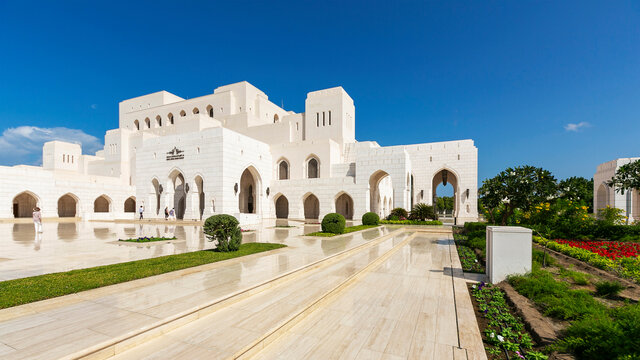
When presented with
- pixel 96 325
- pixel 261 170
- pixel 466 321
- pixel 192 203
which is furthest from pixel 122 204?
pixel 466 321

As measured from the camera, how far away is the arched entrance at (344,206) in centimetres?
3472

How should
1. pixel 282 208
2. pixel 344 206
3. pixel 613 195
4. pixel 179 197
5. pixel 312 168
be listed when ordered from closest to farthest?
pixel 613 195 → pixel 179 197 → pixel 312 168 → pixel 344 206 → pixel 282 208

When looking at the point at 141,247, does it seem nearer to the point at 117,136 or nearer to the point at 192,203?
the point at 192,203

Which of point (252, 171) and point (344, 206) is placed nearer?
point (252, 171)

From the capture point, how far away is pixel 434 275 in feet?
23.5

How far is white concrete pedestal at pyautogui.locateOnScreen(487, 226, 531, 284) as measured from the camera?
6.13 metres

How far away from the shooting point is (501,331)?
3908 millimetres

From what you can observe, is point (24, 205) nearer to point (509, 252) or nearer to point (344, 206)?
point (344, 206)

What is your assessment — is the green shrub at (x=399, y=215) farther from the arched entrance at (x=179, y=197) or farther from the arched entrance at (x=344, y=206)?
the arched entrance at (x=179, y=197)

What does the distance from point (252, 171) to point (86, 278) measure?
24980mm

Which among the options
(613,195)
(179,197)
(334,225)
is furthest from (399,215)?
(179,197)

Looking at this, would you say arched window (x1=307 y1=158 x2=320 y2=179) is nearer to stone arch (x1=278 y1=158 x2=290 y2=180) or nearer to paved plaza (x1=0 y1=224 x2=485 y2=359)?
stone arch (x1=278 y1=158 x2=290 y2=180)

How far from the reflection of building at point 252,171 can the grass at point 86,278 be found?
15645 millimetres

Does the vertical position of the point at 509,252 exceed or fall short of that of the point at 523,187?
it falls short
